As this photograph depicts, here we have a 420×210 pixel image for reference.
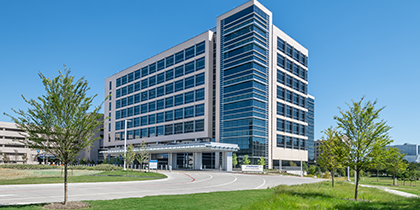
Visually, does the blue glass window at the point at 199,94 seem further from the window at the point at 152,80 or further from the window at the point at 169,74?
the window at the point at 152,80

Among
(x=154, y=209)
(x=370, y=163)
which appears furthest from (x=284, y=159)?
(x=154, y=209)

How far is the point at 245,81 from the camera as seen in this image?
229 feet

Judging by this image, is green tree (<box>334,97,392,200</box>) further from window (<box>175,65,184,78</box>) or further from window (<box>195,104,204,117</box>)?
window (<box>175,65,184,78</box>)

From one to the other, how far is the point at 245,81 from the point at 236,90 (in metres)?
3.18

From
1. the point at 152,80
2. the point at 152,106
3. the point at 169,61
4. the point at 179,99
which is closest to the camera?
the point at 179,99

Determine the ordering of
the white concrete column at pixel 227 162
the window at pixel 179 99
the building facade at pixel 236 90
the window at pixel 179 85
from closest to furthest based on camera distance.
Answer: the white concrete column at pixel 227 162, the building facade at pixel 236 90, the window at pixel 179 99, the window at pixel 179 85

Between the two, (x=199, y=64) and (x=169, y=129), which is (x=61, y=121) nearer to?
(x=199, y=64)

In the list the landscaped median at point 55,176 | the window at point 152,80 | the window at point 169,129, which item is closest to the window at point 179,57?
the window at point 152,80

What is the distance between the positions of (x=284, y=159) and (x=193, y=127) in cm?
2417

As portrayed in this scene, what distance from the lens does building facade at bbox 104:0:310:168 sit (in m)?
69.9

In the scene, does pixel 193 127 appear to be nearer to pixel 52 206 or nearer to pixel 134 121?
pixel 134 121

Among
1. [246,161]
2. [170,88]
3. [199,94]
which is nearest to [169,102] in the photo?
[170,88]

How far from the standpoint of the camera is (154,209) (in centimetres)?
1309

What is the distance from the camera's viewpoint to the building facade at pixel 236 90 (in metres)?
69.9
